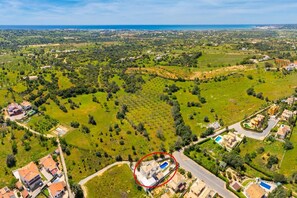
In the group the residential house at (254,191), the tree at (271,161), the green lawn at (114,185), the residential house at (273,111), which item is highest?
the residential house at (273,111)

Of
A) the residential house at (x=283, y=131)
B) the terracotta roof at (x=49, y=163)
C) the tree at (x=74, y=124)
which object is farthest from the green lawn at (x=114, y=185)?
the residential house at (x=283, y=131)

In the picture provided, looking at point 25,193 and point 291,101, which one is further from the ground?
point 291,101

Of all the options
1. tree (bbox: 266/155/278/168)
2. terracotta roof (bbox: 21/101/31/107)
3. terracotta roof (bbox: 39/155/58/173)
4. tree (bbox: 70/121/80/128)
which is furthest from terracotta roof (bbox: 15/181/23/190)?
tree (bbox: 266/155/278/168)

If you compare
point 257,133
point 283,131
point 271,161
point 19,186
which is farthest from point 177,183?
point 283,131

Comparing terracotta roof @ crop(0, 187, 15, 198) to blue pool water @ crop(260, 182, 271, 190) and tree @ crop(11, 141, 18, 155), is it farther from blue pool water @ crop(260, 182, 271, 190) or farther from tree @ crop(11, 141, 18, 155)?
blue pool water @ crop(260, 182, 271, 190)

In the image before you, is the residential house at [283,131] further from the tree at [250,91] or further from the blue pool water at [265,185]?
the tree at [250,91]

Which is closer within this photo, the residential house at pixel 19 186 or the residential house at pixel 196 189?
the residential house at pixel 196 189

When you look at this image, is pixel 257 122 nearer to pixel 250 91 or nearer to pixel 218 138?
pixel 218 138
